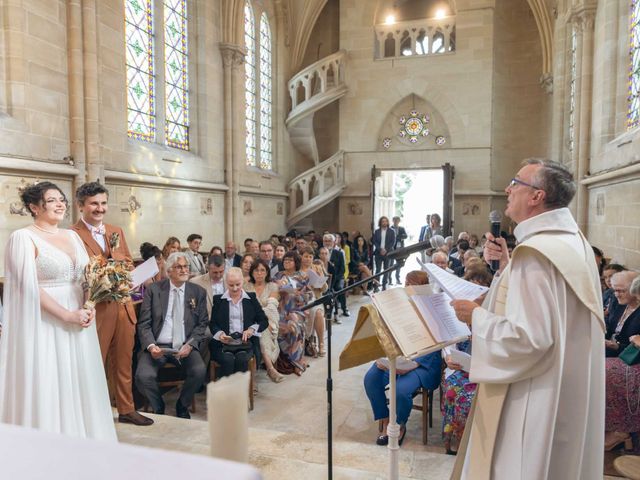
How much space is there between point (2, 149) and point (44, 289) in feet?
12.0

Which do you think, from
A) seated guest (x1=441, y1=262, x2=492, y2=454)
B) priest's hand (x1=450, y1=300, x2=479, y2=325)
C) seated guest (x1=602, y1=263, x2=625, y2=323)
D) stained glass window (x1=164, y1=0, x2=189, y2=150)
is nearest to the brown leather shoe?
seated guest (x1=441, y1=262, x2=492, y2=454)

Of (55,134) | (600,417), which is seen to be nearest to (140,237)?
(55,134)

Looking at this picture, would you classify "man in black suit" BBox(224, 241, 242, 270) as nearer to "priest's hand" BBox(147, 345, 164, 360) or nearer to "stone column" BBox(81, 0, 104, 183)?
"stone column" BBox(81, 0, 104, 183)

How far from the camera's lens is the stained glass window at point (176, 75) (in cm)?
920

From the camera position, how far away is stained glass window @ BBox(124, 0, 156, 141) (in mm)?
8203

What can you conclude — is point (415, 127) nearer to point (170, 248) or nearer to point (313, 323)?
point (313, 323)

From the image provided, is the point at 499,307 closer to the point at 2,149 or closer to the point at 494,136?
the point at 2,149

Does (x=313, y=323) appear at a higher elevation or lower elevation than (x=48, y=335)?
lower

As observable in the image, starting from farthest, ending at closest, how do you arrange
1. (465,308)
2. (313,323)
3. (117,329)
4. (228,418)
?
1. (313,323)
2. (117,329)
3. (465,308)
4. (228,418)

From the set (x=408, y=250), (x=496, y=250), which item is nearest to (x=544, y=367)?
(x=496, y=250)

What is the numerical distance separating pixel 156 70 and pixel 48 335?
7.31m

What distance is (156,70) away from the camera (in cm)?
888

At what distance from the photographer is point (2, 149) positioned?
550cm

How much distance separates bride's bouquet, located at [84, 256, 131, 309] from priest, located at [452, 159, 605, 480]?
7.25 ft
